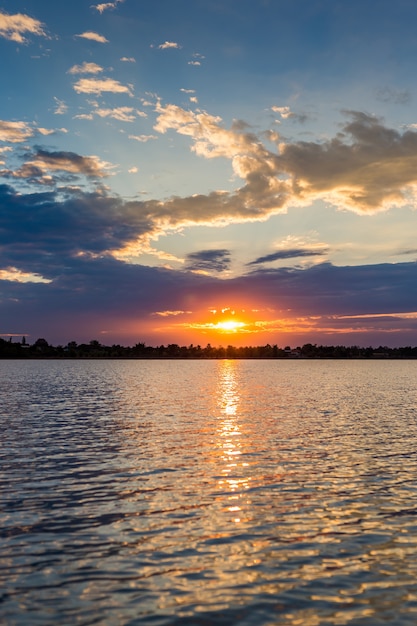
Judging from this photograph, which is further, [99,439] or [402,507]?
[99,439]

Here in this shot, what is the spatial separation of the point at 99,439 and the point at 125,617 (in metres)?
33.7

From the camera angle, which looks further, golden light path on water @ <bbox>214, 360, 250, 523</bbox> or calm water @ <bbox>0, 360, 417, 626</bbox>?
golden light path on water @ <bbox>214, 360, 250, 523</bbox>

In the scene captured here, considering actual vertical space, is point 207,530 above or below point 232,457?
above

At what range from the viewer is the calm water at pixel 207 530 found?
50.9 ft

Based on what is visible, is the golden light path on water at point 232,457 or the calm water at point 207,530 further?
the golden light path on water at point 232,457

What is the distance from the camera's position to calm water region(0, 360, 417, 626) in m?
15.5

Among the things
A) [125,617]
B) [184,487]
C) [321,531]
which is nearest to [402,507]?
[321,531]

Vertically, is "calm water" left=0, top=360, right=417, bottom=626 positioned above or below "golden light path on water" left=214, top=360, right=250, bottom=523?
above

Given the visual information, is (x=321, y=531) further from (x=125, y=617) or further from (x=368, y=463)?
(x=368, y=463)

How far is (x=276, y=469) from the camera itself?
34.9 m

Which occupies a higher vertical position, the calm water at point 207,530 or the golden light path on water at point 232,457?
the calm water at point 207,530

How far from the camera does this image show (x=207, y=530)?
73.0 feet

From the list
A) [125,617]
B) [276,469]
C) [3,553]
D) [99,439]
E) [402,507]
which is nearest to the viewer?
[125,617]

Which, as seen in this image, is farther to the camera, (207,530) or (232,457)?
(232,457)
